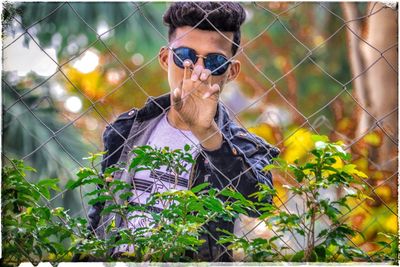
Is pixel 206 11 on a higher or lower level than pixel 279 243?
higher

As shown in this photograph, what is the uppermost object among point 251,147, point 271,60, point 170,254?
point 271,60

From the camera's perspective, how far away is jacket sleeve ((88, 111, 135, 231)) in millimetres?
2797

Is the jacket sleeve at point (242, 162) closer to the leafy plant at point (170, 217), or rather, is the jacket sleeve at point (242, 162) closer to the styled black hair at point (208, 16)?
the leafy plant at point (170, 217)

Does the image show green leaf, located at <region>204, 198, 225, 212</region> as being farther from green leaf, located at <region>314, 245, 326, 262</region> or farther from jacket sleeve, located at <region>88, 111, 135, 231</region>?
jacket sleeve, located at <region>88, 111, 135, 231</region>

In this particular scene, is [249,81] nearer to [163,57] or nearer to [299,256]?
[163,57]

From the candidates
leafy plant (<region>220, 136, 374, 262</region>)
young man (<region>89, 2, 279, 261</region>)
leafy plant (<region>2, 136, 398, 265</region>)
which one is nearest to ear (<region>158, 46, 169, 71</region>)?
young man (<region>89, 2, 279, 261</region>)

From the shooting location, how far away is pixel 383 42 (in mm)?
3000

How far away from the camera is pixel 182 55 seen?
2.79 meters

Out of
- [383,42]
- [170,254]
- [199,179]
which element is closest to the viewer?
[170,254]

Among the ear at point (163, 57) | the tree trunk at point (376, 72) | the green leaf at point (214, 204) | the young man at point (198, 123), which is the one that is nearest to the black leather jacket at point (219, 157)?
the young man at point (198, 123)

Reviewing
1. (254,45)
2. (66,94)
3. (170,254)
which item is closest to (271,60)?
(254,45)

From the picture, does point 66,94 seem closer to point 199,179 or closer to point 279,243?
point 199,179

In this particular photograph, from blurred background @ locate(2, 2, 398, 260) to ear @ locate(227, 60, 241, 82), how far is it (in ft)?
0.09

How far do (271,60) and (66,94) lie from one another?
806 mm
